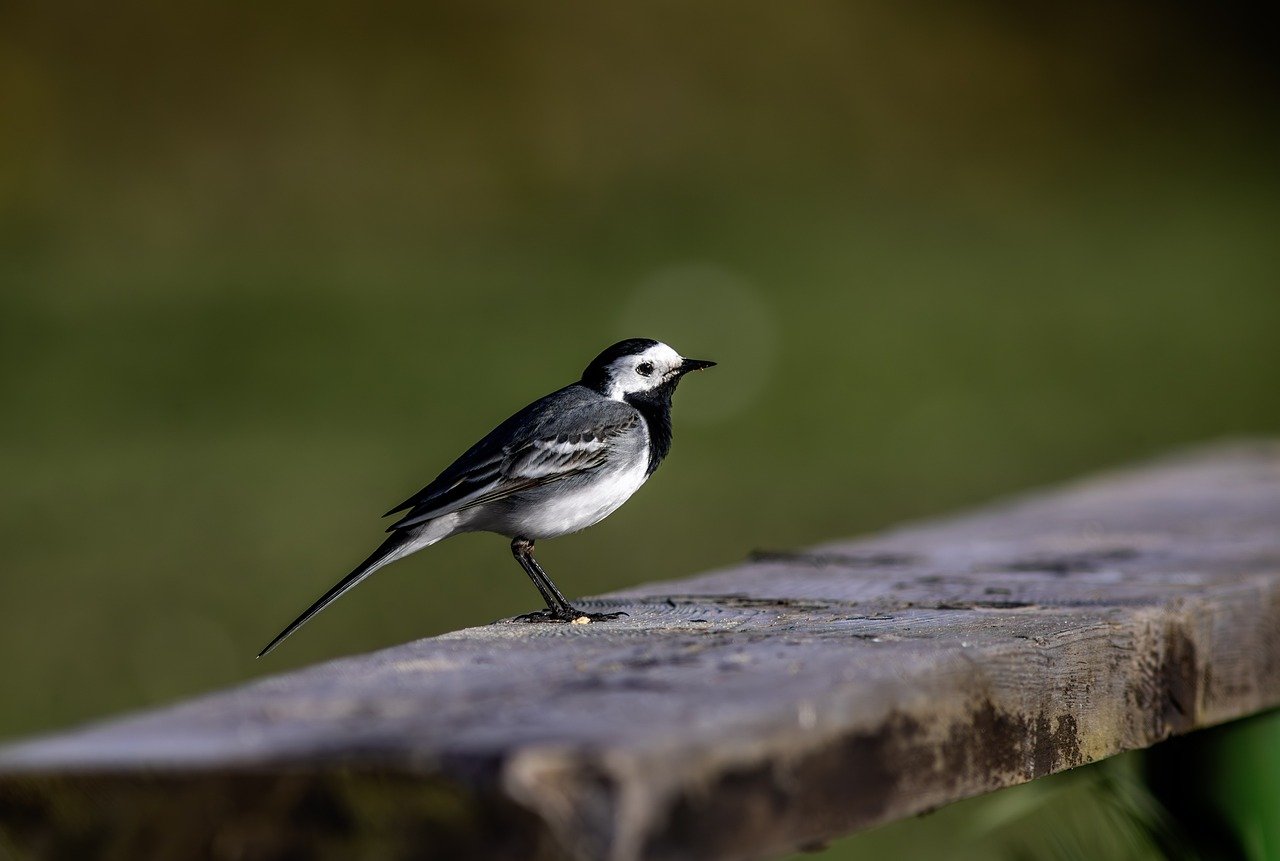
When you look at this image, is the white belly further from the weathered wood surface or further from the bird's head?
the weathered wood surface

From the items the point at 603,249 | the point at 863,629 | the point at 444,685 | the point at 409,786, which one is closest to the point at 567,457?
the point at 863,629

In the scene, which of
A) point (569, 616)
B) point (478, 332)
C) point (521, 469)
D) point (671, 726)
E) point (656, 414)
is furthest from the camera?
point (478, 332)

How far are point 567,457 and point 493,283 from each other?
29.4 ft

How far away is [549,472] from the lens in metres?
3.65

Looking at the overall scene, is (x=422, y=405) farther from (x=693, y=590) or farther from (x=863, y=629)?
(x=863, y=629)

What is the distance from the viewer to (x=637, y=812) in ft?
5.12

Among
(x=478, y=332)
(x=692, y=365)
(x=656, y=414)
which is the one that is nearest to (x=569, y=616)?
(x=656, y=414)

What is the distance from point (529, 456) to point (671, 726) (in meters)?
1.96

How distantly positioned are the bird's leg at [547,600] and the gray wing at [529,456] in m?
0.19

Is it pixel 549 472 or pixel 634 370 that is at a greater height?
pixel 634 370

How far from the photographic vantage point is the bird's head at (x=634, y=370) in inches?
159

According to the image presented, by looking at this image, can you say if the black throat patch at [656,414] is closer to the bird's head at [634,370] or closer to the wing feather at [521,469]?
the bird's head at [634,370]

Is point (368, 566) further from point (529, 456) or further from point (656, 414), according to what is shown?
point (656, 414)

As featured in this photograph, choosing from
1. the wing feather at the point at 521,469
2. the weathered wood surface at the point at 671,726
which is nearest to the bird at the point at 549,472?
the wing feather at the point at 521,469
